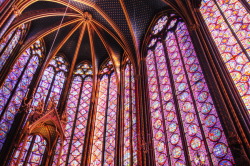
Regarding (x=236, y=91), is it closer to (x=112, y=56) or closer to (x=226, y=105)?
(x=226, y=105)

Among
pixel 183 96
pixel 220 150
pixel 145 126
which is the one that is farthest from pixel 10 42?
pixel 220 150

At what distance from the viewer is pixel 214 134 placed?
652cm

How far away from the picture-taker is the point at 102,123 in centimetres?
1194

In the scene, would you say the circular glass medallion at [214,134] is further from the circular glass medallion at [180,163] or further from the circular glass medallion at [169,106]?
the circular glass medallion at [169,106]

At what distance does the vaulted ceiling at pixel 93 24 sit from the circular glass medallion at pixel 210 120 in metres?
6.22

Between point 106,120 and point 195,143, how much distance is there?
19.4 feet

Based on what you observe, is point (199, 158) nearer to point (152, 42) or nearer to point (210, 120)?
point (210, 120)

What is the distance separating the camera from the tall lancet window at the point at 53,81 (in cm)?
1252

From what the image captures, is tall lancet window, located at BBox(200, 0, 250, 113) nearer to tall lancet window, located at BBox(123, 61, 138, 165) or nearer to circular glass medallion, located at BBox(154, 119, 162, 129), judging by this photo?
circular glass medallion, located at BBox(154, 119, 162, 129)

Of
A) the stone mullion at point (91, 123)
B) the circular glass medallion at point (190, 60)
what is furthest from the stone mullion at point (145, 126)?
the stone mullion at point (91, 123)

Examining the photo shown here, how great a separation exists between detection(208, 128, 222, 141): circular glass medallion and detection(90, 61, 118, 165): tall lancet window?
4923 millimetres

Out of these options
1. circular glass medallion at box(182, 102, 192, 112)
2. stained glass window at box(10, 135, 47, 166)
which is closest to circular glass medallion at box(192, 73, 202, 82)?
circular glass medallion at box(182, 102, 192, 112)

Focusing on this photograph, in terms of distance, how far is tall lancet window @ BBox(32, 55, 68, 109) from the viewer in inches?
493


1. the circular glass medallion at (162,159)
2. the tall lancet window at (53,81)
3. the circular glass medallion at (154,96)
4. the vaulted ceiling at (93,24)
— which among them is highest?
the vaulted ceiling at (93,24)
